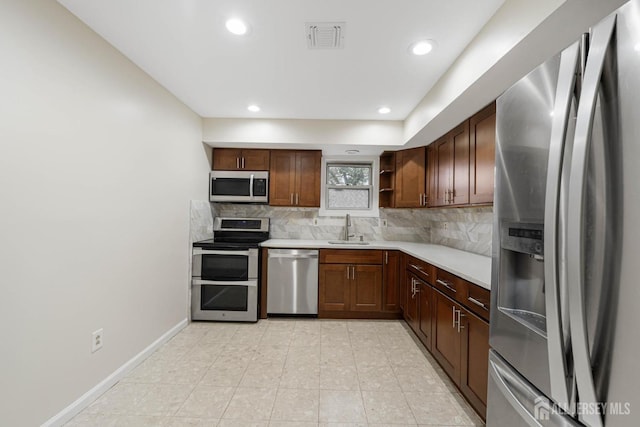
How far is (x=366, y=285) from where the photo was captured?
3273 millimetres

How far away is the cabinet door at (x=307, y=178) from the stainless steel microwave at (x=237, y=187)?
44 cm

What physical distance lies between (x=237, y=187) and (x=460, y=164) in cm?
263

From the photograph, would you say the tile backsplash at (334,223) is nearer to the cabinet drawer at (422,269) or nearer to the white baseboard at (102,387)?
the cabinet drawer at (422,269)

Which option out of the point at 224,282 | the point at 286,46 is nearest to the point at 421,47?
the point at 286,46

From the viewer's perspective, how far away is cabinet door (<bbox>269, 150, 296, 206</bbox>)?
11.9 ft

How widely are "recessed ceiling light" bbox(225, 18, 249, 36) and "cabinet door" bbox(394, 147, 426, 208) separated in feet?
7.96

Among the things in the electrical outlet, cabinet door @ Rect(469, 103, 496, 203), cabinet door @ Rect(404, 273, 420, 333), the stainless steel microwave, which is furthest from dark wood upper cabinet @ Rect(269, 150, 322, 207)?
the electrical outlet

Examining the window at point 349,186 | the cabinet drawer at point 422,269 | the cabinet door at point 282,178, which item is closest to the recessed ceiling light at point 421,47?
the cabinet drawer at point 422,269

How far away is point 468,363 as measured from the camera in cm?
174

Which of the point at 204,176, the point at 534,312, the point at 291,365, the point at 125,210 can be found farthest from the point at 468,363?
the point at 204,176

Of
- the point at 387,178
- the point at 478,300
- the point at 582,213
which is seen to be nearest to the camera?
the point at 582,213

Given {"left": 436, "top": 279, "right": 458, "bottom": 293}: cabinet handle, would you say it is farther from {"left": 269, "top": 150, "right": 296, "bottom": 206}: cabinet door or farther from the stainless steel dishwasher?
{"left": 269, "top": 150, "right": 296, "bottom": 206}: cabinet door

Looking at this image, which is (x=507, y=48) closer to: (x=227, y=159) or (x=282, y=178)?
(x=282, y=178)

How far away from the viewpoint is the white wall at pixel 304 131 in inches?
131
